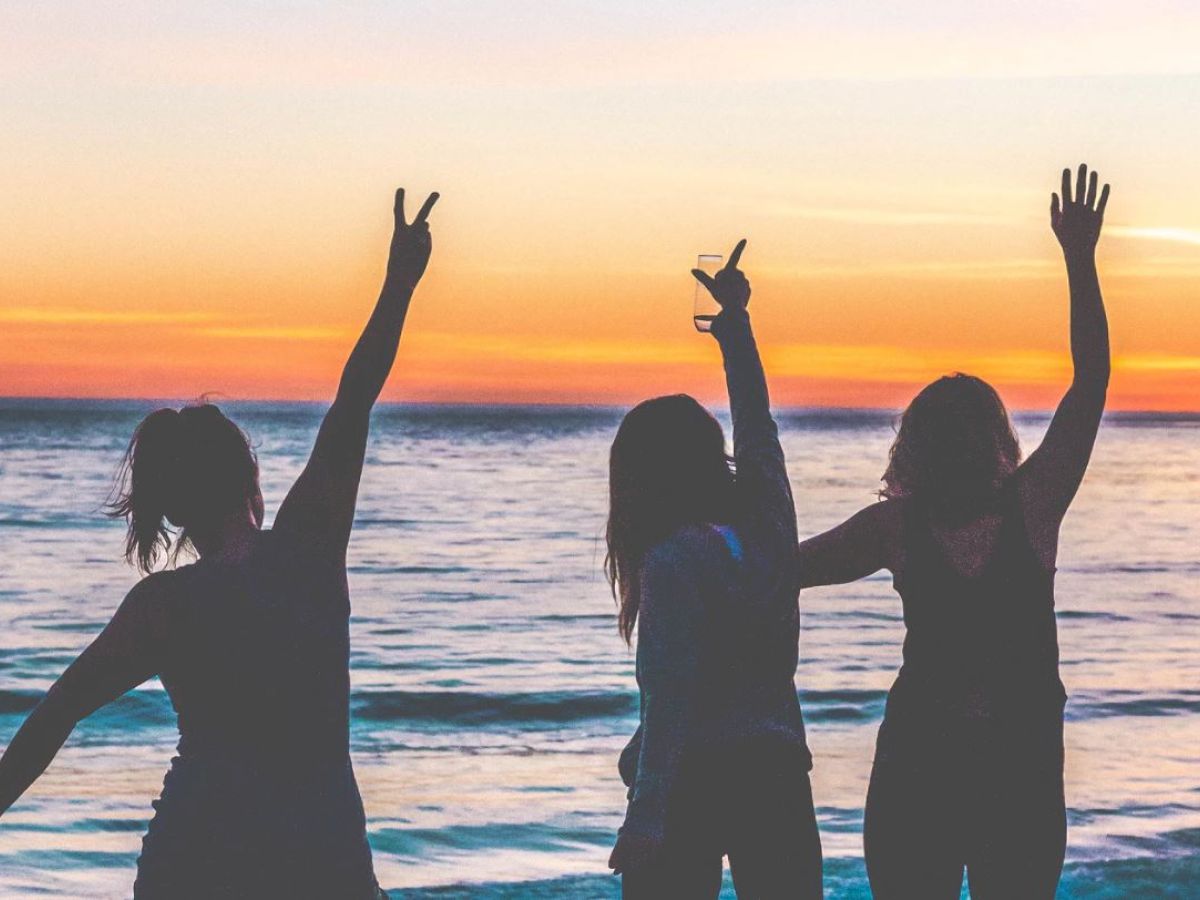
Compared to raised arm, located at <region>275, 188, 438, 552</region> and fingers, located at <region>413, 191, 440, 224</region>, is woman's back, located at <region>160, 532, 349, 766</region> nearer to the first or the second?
raised arm, located at <region>275, 188, 438, 552</region>

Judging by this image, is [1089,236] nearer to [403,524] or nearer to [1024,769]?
[1024,769]

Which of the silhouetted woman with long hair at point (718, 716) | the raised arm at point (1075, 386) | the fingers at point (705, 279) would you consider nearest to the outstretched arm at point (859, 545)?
the raised arm at point (1075, 386)

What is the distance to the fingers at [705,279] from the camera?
3.49 m

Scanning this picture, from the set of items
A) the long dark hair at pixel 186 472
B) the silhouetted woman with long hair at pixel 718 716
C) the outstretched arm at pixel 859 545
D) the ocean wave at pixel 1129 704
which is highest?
the long dark hair at pixel 186 472

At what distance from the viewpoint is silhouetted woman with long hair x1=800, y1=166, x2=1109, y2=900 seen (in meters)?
3.55

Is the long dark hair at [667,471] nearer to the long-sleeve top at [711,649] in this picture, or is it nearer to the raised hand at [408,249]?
the long-sleeve top at [711,649]

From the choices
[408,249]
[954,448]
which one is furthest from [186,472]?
[954,448]

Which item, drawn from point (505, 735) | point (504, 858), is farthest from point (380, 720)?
point (504, 858)

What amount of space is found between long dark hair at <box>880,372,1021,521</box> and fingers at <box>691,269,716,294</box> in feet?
1.79

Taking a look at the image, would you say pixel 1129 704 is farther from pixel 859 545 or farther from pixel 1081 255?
pixel 859 545

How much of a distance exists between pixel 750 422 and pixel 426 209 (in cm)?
74

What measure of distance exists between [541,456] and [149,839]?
199 feet

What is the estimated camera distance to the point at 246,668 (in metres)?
2.81

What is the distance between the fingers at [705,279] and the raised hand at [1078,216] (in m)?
Result: 0.91
